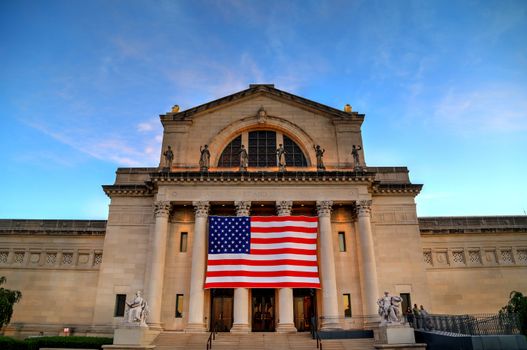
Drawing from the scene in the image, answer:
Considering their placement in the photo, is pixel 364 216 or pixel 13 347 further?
pixel 364 216

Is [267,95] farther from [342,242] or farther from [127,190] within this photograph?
[127,190]

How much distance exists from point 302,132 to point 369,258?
36.6 feet

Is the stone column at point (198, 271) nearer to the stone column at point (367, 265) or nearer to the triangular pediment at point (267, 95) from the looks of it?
the triangular pediment at point (267, 95)

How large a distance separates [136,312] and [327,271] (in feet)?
39.5

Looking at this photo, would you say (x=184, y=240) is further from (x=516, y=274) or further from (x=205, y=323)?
(x=516, y=274)

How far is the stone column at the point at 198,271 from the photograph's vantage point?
80.7 ft

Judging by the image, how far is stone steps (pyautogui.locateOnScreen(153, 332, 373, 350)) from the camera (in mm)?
20984

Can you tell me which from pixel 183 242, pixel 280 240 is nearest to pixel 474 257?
pixel 280 240

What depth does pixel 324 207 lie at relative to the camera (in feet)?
89.4

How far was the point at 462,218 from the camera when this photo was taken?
3278cm

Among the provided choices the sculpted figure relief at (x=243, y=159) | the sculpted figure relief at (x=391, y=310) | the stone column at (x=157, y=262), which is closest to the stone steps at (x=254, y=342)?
the sculpted figure relief at (x=391, y=310)

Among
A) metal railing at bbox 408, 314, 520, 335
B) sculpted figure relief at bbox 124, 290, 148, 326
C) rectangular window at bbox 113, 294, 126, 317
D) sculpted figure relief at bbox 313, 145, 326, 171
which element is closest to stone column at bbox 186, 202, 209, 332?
sculpted figure relief at bbox 124, 290, 148, 326

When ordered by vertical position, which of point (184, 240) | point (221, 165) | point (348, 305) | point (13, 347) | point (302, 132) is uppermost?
point (302, 132)

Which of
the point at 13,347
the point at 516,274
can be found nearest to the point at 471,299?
the point at 516,274
